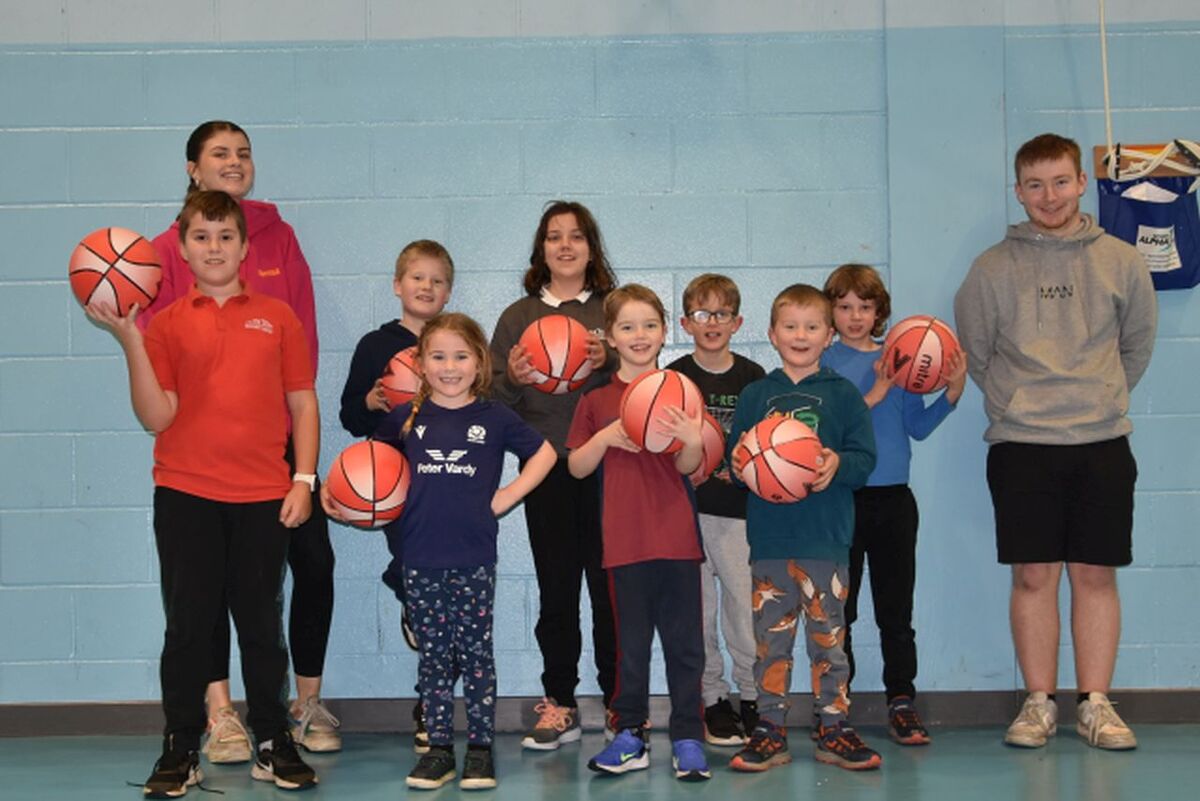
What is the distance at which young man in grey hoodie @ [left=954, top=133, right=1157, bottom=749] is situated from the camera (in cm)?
489

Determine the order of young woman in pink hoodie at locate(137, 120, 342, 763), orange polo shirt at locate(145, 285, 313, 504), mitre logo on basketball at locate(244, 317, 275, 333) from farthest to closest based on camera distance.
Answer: young woman in pink hoodie at locate(137, 120, 342, 763)
mitre logo on basketball at locate(244, 317, 275, 333)
orange polo shirt at locate(145, 285, 313, 504)

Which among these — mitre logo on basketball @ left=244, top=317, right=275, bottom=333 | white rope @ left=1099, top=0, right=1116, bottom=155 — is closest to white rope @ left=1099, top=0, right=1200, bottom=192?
white rope @ left=1099, top=0, right=1116, bottom=155

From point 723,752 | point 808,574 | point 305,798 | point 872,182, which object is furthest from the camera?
point 872,182

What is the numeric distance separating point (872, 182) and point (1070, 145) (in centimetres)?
79

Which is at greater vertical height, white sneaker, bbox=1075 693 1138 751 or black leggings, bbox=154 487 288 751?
black leggings, bbox=154 487 288 751

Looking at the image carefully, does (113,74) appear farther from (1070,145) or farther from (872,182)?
(1070,145)

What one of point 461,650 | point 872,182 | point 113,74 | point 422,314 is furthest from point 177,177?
point 872,182

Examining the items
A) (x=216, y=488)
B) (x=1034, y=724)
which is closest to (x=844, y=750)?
(x=1034, y=724)

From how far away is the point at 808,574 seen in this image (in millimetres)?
4441

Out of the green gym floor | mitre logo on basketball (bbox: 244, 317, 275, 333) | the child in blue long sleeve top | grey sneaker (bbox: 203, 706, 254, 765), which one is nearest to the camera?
the green gym floor

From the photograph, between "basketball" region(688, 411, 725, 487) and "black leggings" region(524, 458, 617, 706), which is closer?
"basketball" region(688, 411, 725, 487)

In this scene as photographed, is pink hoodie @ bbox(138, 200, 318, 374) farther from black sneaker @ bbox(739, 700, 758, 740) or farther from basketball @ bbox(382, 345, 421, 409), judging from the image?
black sneaker @ bbox(739, 700, 758, 740)

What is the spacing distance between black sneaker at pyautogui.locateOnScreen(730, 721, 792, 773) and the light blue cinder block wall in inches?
38.9

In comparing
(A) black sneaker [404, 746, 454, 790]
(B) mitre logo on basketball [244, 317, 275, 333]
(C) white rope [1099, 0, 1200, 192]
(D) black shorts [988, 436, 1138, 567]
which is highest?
(C) white rope [1099, 0, 1200, 192]
